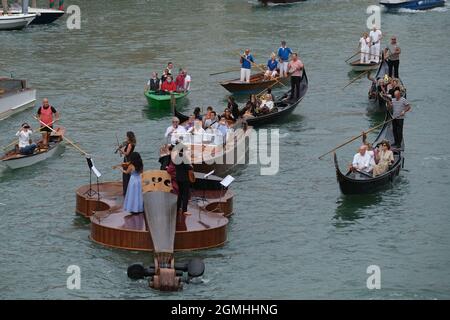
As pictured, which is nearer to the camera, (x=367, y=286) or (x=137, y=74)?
(x=367, y=286)

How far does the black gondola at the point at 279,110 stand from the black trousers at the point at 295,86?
0.13m

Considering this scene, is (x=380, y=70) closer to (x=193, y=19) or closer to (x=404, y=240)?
(x=404, y=240)

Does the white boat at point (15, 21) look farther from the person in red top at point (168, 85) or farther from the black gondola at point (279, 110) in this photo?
the black gondola at point (279, 110)

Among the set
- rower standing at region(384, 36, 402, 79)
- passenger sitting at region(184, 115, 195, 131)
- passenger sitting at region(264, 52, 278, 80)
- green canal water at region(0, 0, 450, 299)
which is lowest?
green canal water at region(0, 0, 450, 299)

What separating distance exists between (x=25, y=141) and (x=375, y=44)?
19.1 m

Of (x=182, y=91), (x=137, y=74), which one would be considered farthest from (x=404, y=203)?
(x=137, y=74)

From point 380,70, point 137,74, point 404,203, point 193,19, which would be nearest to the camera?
point 404,203

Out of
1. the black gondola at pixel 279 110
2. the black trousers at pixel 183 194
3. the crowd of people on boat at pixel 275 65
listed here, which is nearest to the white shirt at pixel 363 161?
the black trousers at pixel 183 194

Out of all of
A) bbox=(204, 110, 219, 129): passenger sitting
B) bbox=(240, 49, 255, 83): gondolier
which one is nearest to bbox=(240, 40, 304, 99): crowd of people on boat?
bbox=(240, 49, 255, 83): gondolier

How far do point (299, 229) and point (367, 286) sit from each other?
3629mm

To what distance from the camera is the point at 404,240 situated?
2464cm

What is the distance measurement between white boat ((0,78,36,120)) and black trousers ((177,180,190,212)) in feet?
43.4

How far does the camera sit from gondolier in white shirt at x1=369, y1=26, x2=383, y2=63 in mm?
44594

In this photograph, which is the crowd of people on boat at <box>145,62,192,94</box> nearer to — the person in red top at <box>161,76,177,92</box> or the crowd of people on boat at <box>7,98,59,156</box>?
the person in red top at <box>161,76,177,92</box>
